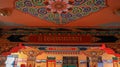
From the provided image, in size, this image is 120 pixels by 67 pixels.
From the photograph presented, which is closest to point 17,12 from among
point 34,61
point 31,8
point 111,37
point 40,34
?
point 31,8

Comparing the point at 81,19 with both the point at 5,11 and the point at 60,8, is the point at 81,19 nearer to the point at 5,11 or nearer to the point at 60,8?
the point at 60,8

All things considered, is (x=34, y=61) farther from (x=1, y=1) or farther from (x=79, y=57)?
(x=1, y=1)

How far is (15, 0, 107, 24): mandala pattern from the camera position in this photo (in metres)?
4.39

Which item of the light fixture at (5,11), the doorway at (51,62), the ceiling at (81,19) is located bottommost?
the doorway at (51,62)

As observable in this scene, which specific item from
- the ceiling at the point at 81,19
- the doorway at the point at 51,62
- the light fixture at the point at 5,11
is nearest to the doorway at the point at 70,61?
the doorway at the point at 51,62

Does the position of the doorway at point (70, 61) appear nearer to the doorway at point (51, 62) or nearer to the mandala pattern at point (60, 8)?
the doorway at point (51, 62)

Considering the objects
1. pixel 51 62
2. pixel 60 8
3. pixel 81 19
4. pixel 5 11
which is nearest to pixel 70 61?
pixel 51 62

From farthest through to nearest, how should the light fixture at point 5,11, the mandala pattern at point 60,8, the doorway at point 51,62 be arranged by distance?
the doorway at point 51,62 < the light fixture at point 5,11 < the mandala pattern at point 60,8

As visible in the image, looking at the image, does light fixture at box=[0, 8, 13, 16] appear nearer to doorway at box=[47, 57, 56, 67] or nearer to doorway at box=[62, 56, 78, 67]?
doorway at box=[47, 57, 56, 67]

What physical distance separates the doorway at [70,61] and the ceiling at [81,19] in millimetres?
5868

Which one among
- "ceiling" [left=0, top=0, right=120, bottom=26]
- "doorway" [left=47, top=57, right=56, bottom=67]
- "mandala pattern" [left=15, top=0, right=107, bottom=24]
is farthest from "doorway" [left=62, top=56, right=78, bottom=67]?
"mandala pattern" [left=15, top=0, right=107, bottom=24]

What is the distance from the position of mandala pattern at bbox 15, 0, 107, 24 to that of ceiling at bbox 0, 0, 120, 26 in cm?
15

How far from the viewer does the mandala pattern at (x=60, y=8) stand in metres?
4.39

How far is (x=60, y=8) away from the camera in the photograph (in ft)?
15.3
